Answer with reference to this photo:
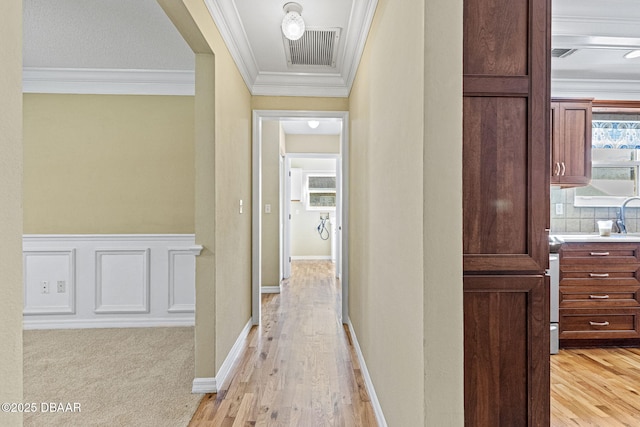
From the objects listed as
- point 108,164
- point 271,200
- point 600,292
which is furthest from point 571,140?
point 108,164

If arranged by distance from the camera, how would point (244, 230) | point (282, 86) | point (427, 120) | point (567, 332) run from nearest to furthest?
point (427, 120) < point (567, 332) < point (244, 230) < point (282, 86)

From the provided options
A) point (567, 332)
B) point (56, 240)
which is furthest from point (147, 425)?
point (567, 332)

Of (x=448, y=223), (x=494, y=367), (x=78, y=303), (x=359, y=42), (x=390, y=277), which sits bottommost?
(x=78, y=303)

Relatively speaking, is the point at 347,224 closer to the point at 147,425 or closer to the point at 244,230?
the point at 244,230

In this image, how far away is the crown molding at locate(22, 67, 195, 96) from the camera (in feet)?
10.5

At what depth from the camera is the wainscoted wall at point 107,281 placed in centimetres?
326

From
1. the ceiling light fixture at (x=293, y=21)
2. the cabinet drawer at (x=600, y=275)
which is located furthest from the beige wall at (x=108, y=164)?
the cabinet drawer at (x=600, y=275)

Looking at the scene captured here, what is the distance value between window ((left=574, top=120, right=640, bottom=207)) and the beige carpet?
403 centimetres

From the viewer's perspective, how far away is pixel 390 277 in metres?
1.60

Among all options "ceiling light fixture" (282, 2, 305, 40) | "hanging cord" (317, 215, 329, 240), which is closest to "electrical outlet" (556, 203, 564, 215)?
"ceiling light fixture" (282, 2, 305, 40)

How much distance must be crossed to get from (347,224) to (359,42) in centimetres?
163

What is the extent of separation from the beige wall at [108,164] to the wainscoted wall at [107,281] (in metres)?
0.13

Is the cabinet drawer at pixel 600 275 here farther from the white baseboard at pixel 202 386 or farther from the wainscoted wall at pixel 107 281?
the wainscoted wall at pixel 107 281

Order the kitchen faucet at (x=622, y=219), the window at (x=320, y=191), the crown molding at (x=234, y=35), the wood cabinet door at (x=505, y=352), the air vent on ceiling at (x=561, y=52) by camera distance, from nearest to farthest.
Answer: the wood cabinet door at (x=505, y=352) → the crown molding at (x=234, y=35) → the air vent on ceiling at (x=561, y=52) → the kitchen faucet at (x=622, y=219) → the window at (x=320, y=191)
